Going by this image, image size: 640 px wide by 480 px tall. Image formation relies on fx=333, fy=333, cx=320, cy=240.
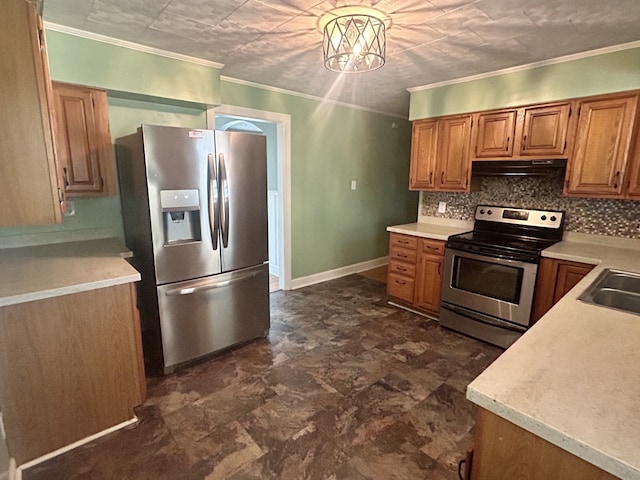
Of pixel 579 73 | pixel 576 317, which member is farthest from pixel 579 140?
pixel 576 317

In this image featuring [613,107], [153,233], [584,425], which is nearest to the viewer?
[584,425]

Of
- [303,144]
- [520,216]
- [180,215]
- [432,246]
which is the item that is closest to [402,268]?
[432,246]

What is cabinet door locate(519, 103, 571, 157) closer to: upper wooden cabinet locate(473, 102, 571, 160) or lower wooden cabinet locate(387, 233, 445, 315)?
upper wooden cabinet locate(473, 102, 571, 160)

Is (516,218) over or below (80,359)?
over

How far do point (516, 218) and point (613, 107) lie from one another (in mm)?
1064

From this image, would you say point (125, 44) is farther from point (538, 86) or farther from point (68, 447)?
point (538, 86)

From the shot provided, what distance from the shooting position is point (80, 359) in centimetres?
175

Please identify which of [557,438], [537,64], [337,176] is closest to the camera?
[557,438]

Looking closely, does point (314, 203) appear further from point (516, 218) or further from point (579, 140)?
point (579, 140)

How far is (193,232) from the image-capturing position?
8.04ft

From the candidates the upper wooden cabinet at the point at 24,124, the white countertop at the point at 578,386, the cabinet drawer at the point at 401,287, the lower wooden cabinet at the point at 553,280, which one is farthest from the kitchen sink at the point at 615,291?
the upper wooden cabinet at the point at 24,124

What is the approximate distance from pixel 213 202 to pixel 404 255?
203 centimetres

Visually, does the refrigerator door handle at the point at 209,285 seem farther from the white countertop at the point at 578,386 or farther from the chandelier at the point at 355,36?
the white countertop at the point at 578,386

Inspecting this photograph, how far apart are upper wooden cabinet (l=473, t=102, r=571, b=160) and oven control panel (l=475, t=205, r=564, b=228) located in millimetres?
497
